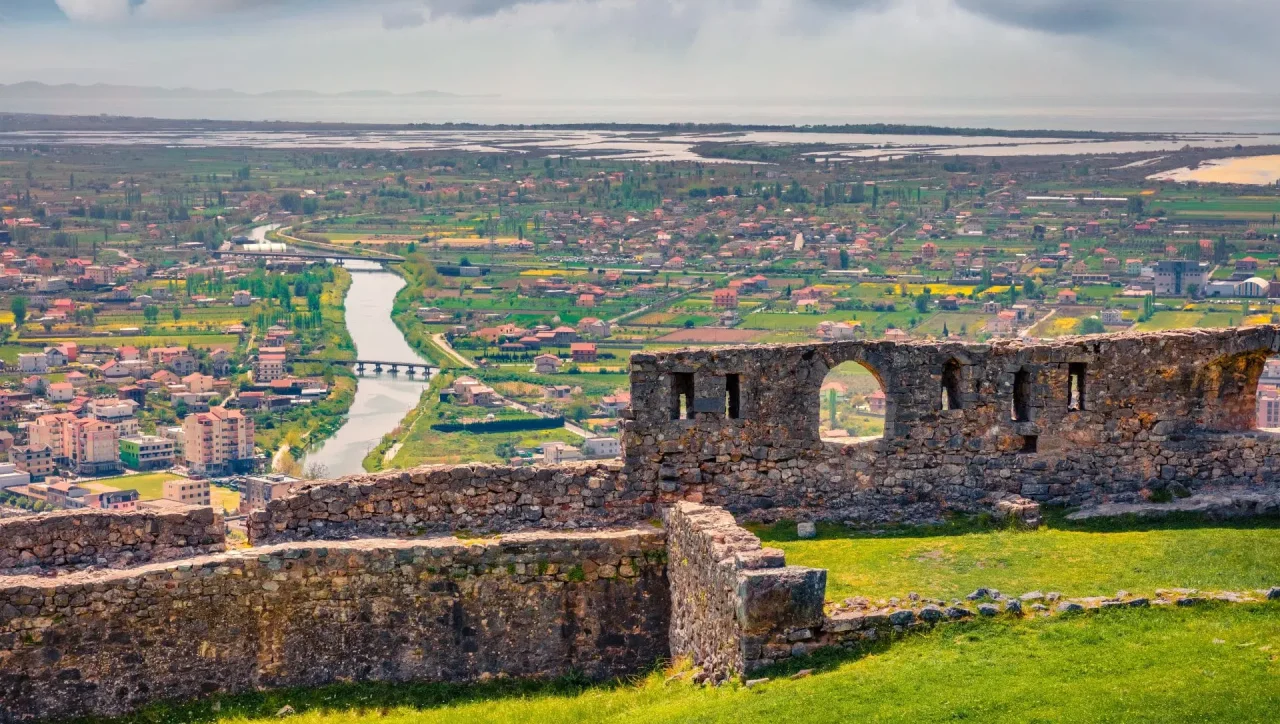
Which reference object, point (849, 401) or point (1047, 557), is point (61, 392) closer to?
point (849, 401)

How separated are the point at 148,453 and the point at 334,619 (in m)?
54.5

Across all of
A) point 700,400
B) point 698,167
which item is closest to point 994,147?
point 698,167

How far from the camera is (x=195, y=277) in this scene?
125375mm

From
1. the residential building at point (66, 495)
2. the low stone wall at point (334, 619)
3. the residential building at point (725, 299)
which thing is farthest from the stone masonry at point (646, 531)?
the residential building at point (725, 299)

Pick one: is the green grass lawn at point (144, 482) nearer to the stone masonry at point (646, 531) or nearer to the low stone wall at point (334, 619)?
the stone masonry at point (646, 531)

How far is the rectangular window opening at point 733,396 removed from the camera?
16.1 metres

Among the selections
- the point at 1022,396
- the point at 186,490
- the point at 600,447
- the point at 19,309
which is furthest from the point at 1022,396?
the point at 19,309

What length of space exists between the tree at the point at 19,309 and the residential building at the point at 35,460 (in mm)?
42292

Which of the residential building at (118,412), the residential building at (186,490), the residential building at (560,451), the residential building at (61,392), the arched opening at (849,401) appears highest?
the arched opening at (849,401)

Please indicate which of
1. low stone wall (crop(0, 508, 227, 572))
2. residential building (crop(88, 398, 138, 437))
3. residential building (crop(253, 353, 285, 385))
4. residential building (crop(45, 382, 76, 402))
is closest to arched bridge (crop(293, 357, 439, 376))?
residential building (crop(253, 353, 285, 385))

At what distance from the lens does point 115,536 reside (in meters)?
15.1

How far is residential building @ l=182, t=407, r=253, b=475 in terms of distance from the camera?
63375 mm

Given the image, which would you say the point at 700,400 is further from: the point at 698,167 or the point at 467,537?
the point at 698,167

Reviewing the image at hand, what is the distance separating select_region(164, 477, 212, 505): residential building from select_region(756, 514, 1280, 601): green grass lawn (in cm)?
3861
